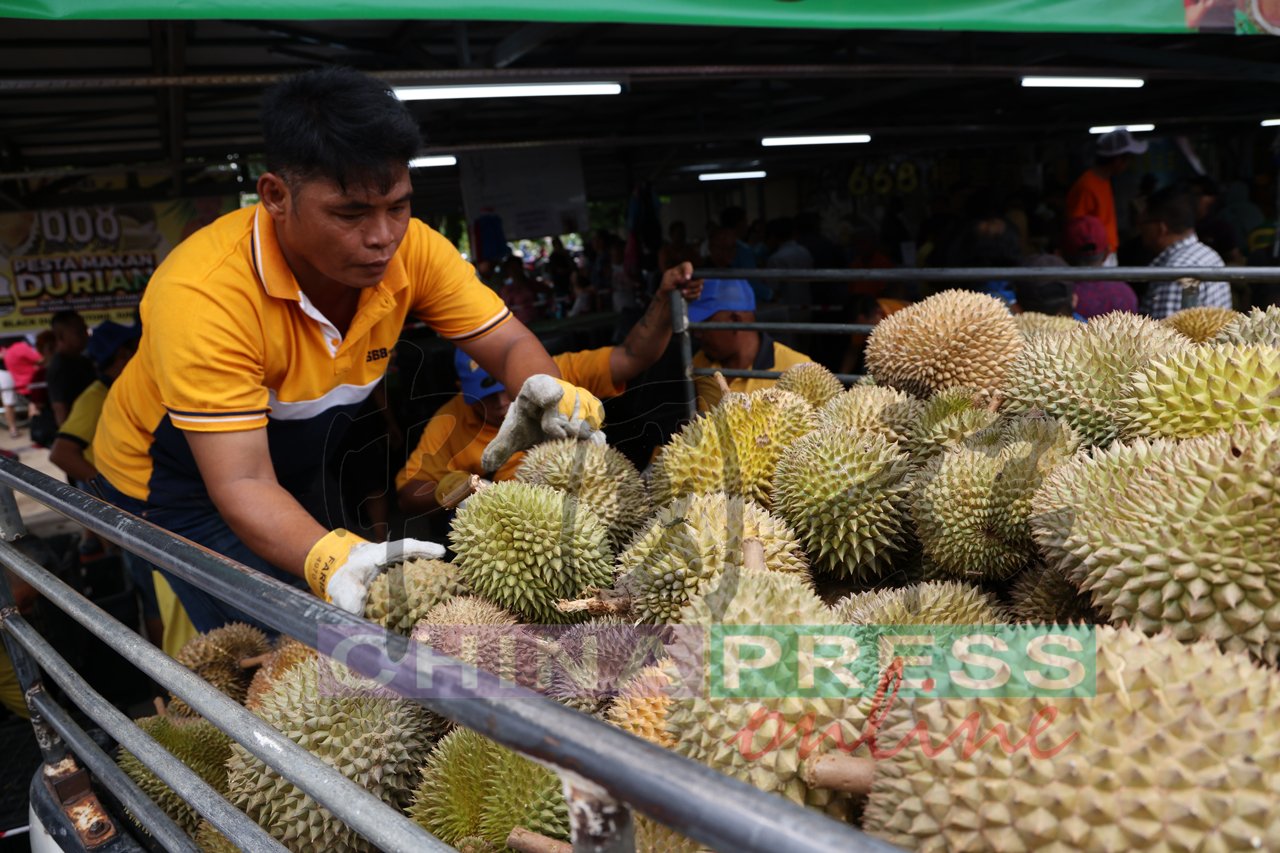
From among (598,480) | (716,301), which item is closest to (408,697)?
(598,480)

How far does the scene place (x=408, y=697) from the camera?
0.88 m

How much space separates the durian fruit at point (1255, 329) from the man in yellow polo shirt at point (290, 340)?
146 centimetres

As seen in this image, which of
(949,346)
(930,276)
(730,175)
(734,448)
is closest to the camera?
(734,448)

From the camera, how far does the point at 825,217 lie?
1602cm

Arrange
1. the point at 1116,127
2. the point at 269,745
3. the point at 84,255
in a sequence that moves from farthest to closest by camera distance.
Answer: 1. the point at 1116,127
2. the point at 84,255
3. the point at 269,745

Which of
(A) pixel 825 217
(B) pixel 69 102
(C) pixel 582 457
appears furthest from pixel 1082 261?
(A) pixel 825 217

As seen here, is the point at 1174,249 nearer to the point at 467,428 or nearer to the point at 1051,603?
the point at 467,428

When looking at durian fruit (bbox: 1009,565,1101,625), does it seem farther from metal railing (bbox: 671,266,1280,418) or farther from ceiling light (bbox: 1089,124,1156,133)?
ceiling light (bbox: 1089,124,1156,133)

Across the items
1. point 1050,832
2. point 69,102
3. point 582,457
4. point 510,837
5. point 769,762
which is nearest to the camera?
point 1050,832

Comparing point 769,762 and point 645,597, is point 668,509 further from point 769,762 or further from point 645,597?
point 769,762

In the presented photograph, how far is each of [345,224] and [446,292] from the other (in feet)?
2.25

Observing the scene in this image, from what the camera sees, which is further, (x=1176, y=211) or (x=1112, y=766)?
(x=1176, y=211)

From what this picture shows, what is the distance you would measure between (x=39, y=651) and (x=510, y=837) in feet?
4.40

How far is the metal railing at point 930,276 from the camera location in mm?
2314
